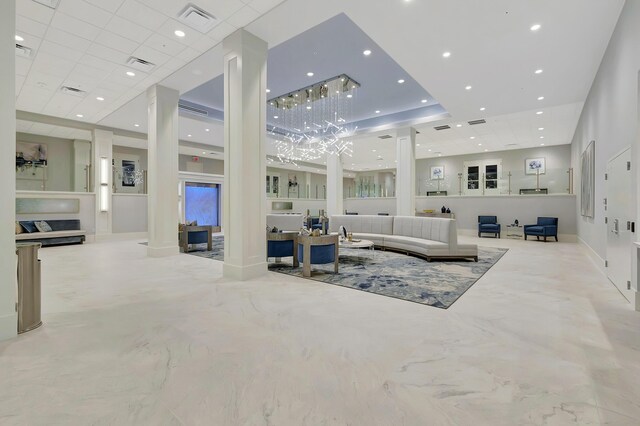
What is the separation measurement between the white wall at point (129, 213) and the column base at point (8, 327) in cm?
951

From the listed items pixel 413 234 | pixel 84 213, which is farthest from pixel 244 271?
pixel 84 213

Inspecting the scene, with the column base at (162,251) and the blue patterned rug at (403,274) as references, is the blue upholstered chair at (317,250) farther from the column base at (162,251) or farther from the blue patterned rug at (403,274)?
the column base at (162,251)

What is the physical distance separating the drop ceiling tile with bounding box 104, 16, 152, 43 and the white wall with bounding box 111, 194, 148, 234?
7711 mm

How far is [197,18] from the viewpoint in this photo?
15.3 feet

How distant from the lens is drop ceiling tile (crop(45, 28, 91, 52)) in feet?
17.0

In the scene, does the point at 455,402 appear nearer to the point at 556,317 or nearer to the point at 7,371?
the point at 556,317

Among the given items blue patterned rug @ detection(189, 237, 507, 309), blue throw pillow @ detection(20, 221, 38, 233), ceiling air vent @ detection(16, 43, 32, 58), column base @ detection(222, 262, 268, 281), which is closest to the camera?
blue patterned rug @ detection(189, 237, 507, 309)

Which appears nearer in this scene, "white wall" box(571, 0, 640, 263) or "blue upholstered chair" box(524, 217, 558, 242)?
"white wall" box(571, 0, 640, 263)

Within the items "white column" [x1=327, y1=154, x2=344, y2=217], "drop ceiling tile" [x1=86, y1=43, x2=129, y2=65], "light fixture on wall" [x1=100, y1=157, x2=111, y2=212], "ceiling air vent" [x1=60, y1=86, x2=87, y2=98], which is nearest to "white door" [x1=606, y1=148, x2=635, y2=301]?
"drop ceiling tile" [x1=86, y1=43, x2=129, y2=65]

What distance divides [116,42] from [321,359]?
631 centimetres

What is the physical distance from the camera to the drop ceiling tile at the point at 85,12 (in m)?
4.46

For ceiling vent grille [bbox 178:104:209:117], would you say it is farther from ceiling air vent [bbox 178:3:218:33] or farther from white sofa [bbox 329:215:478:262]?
white sofa [bbox 329:215:478:262]

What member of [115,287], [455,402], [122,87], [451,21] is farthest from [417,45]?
[122,87]

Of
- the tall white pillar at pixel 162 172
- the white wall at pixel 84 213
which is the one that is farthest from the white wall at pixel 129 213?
the tall white pillar at pixel 162 172
